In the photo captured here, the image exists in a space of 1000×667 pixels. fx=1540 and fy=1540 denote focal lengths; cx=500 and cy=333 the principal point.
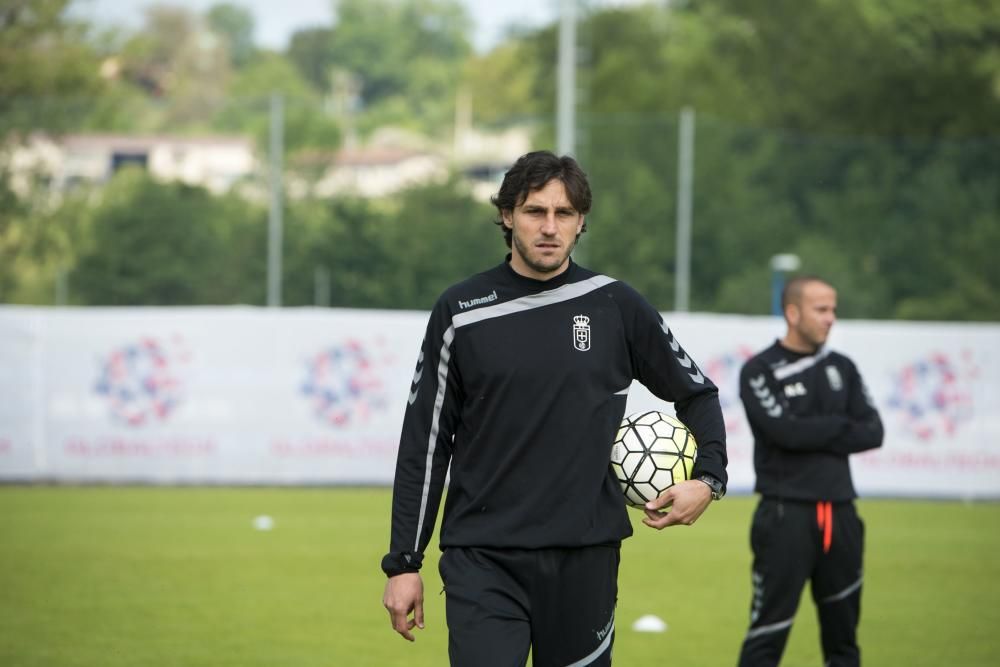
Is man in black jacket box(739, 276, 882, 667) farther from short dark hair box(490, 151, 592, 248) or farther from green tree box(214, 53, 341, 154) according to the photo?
green tree box(214, 53, 341, 154)

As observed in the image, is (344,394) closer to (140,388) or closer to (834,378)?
(140,388)

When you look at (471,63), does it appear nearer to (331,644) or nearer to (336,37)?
(336,37)

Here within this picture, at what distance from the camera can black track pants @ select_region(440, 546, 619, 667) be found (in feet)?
16.1

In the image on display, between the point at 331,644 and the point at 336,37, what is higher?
the point at 336,37

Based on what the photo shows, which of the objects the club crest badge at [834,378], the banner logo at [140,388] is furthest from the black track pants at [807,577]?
the banner logo at [140,388]

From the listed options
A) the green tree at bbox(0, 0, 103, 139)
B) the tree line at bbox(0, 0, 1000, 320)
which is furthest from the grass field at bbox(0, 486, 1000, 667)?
the green tree at bbox(0, 0, 103, 139)

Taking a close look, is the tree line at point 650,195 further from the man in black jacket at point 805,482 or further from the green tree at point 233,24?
the green tree at point 233,24

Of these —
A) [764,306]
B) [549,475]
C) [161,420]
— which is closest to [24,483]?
[161,420]

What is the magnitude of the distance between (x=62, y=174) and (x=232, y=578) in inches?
742

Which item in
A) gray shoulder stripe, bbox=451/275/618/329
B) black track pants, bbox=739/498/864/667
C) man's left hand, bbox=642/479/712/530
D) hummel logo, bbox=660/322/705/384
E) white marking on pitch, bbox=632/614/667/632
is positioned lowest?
white marking on pitch, bbox=632/614/667/632

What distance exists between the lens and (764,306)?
3228cm

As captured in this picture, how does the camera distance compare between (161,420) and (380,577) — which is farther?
(161,420)

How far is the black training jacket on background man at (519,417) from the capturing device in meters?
4.96

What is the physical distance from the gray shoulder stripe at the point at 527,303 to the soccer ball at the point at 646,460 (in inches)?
19.3
